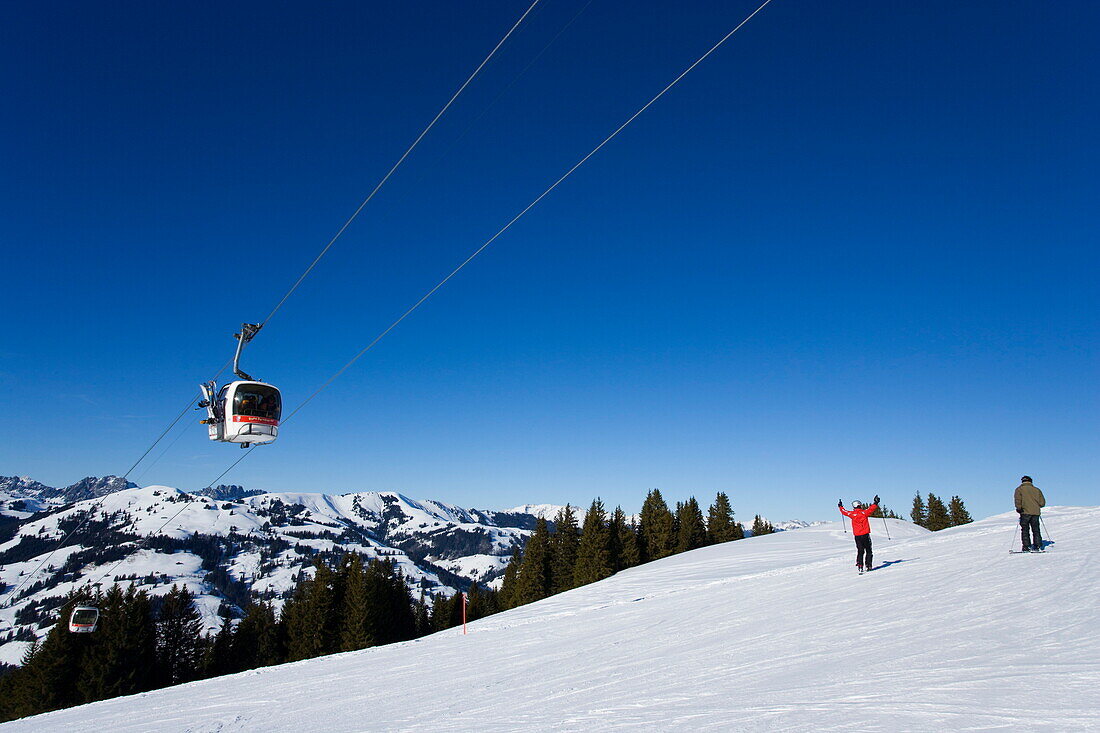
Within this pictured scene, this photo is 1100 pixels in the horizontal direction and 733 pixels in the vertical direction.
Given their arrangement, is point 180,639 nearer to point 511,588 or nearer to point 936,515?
point 511,588

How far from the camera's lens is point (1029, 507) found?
49.2 feet

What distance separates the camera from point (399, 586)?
217ft

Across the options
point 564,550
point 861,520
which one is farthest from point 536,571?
point 861,520

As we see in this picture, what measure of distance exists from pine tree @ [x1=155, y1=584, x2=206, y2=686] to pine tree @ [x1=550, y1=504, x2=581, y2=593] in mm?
34236

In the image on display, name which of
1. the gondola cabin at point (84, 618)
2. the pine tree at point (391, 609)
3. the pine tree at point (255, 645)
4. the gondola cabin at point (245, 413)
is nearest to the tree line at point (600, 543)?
the pine tree at point (391, 609)

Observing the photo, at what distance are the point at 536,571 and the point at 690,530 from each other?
19.0 meters

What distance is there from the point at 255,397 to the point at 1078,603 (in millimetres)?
20010

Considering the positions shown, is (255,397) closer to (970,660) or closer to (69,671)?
(970,660)

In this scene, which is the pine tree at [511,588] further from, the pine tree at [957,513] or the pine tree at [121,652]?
the pine tree at [957,513]

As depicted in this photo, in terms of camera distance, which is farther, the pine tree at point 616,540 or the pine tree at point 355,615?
the pine tree at point 616,540

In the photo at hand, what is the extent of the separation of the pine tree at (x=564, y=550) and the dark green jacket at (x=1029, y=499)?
48.8 meters

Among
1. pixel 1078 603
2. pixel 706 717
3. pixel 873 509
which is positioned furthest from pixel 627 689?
pixel 873 509

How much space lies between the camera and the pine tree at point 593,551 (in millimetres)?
54188

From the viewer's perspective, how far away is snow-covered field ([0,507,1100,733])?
6.03 metres
